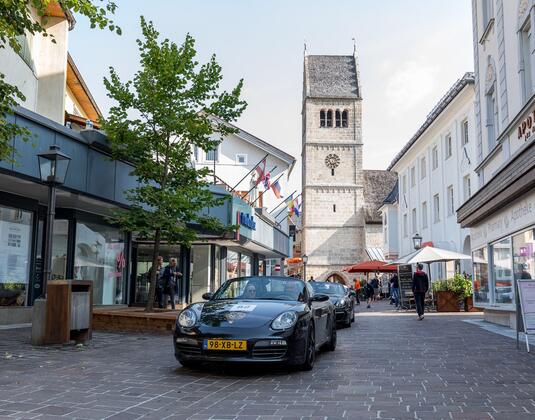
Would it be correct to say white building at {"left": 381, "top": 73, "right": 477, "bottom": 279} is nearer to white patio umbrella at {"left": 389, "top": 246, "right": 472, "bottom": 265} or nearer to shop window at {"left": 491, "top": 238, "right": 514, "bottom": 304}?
white patio umbrella at {"left": 389, "top": 246, "right": 472, "bottom": 265}

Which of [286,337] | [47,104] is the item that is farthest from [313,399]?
[47,104]

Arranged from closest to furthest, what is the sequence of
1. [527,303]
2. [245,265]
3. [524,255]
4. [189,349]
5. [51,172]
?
[189,349] < [527,303] < [51,172] < [524,255] < [245,265]

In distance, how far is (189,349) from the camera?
7902 millimetres

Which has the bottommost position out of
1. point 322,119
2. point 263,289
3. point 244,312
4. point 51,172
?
point 244,312

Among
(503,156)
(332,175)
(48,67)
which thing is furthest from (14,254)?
(332,175)

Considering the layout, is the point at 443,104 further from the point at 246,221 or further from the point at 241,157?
the point at 241,157

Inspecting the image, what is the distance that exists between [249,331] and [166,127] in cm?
826

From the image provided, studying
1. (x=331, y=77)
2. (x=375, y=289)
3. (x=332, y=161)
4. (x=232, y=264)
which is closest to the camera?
(x=232, y=264)

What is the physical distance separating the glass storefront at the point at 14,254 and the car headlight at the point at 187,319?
7.95 meters

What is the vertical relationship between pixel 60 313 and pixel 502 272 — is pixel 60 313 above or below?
below

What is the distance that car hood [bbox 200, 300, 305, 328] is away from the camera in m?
7.93

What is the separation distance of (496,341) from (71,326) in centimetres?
839

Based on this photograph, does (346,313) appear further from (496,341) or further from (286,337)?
(286,337)

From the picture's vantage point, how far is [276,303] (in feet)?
28.4
